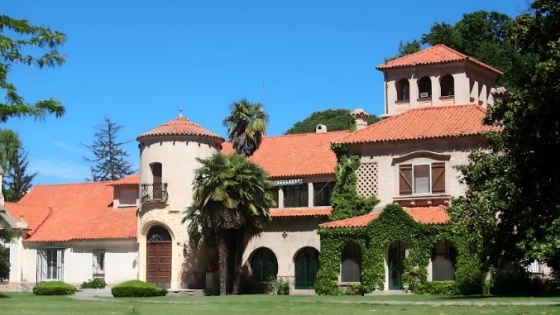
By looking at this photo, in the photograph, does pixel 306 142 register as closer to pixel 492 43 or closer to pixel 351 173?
pixel 351 173

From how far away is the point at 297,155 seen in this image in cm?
5681

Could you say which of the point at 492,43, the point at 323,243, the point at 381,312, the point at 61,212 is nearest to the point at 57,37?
the point at 381,312

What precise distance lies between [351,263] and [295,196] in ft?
22.8

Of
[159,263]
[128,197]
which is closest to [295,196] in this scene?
[159,263]

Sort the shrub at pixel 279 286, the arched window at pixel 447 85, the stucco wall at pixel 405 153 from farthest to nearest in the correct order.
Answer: the arched window at pixel 447 85, the shrub at pixel 279 286, the stucco wall at pixel 405 153

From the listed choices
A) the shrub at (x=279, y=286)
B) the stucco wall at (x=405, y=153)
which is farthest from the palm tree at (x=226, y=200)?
the stucco wall at (x=405, y=153)

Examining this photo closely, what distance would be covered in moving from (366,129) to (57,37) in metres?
31.8

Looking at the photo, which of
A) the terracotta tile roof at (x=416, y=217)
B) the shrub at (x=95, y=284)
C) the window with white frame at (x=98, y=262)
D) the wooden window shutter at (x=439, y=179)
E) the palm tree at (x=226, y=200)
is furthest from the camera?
the window with white frame at (x=98, y=262)

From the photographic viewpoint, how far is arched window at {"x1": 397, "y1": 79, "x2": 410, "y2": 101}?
55125 mm

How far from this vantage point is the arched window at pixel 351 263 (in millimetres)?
48750

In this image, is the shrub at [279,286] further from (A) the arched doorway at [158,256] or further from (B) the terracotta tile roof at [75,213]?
(B) the terracotta tile roof at [75,213]

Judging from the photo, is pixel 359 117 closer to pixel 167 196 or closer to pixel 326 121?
pixel 167 196

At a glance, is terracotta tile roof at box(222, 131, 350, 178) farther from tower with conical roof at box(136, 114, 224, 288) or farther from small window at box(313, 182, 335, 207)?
tower with conical roof at box(136, 114, 224, 288)

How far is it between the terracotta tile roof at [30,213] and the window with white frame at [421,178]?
26.1 meters
